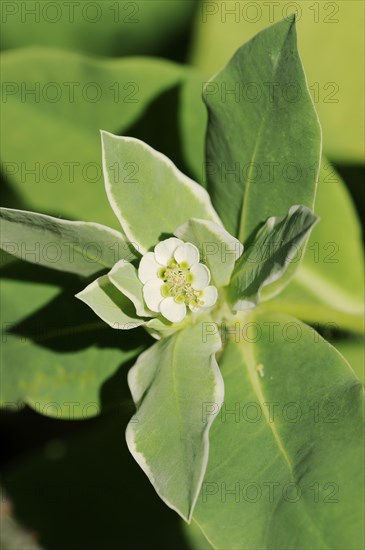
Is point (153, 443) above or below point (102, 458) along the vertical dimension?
above

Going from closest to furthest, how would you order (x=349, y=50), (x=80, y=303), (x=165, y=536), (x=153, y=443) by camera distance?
(x=153, y=443)
(x=80, y=303)
(x=349, y=50)
(x=165, y=536)

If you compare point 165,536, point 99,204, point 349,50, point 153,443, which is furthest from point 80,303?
point 349,50

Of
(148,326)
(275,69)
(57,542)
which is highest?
(275,69)

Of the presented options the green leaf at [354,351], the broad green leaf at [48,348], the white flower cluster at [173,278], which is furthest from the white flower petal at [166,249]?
the green leaf at [354,351]

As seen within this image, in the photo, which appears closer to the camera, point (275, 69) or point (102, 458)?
point (275, 69)

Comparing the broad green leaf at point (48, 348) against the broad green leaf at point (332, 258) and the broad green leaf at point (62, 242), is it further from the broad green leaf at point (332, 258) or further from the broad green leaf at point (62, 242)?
the broad green leaf at point (332, 258)

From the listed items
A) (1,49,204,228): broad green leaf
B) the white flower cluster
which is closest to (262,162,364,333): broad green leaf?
(1,49,204,228): broad green leaf

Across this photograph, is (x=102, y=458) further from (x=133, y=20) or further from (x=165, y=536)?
(x=133, y=20)

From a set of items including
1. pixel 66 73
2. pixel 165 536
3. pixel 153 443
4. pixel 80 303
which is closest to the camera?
pixel 153 443
